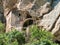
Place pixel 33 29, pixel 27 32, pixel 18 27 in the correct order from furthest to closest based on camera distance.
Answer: pixel 18 27 < pixel 27 32 < pixel 33 29

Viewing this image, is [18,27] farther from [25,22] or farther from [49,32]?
[49,32]

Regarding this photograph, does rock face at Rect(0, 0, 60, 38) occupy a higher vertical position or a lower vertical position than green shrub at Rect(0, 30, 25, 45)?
higher

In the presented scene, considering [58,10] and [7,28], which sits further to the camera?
[7,28]

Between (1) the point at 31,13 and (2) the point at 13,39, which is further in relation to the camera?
(1) the point at 31,13

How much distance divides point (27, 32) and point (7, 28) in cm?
338

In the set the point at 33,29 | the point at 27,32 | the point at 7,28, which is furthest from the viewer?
the point at 7,28

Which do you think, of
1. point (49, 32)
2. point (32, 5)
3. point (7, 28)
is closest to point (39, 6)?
point (32, 5)

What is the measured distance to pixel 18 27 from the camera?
18125mm

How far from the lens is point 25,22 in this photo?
18.4 metres

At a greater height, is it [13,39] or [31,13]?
[31,13]

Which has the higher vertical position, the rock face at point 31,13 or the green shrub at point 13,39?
the rock face at point 31,13

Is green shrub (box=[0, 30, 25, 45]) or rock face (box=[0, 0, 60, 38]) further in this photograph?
rock face (box=[0, 0, 60, 38])

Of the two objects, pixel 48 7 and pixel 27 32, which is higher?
pixel 48 7

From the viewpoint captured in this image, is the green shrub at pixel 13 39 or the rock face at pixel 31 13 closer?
the green shrub at pixel 13 39
